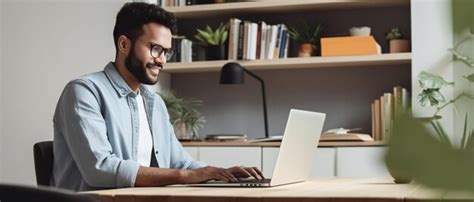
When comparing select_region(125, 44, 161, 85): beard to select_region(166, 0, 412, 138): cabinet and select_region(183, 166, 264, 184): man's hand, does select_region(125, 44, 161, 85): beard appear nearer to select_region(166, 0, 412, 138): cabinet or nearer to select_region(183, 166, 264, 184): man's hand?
select_region(183, 166, 264, 184): man's hand

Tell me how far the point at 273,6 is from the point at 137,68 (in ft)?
5.21

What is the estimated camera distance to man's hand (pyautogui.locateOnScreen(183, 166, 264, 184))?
1911 mm

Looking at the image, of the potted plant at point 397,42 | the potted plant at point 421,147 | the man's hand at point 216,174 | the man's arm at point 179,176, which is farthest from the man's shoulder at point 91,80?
the potted plant at point 421,147

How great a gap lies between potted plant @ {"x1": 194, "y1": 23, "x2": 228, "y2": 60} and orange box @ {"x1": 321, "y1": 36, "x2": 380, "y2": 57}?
558 millimetres

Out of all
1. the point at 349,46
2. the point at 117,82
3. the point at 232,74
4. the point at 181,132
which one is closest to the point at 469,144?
the point at 117,82

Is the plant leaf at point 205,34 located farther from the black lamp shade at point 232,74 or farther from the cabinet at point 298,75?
the black lamp shade at point 232,74

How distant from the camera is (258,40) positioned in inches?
159

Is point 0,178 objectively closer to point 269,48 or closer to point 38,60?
point 38,60

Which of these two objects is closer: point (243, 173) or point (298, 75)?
point (243, 173)

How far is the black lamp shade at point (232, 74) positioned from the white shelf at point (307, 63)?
311mm

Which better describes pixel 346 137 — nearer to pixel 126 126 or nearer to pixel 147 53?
pixel 147 53

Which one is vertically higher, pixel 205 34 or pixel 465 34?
pixel 205 34

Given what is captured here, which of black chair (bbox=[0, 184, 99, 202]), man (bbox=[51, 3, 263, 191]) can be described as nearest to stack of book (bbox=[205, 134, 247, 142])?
man (bbox=[51, 3, 263, 191])

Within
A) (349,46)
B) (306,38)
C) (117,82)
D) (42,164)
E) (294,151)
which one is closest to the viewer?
(294,151)
